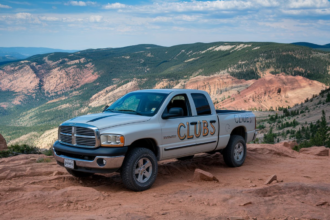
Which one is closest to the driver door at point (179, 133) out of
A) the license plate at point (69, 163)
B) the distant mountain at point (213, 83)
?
the license plate at point (69, 163)

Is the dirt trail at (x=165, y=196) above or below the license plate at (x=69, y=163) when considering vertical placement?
below

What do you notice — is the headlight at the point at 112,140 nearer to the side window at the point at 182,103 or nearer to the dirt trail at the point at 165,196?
the dirt trail at the point at 165,196

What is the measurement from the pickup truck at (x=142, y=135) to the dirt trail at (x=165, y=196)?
0.43 meters

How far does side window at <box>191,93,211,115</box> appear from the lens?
25.8 ft

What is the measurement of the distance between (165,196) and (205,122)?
235 cm

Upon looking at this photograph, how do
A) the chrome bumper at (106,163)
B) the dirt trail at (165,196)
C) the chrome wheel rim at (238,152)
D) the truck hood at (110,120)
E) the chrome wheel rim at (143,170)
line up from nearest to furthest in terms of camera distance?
the dirt trail at (165,196) < the chrome bumper at (106,163) < the truck hood at (110,120) < the chrome wheel rim at (143,170) < the chrome wheel rim at (238,152)

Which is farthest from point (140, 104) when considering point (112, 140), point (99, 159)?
point (99, 159)

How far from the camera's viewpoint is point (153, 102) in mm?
7281

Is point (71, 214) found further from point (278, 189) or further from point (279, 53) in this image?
point (279, 53)

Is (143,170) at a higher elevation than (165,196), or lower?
higher

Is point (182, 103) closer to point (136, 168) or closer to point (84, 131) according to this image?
point (136, 168)

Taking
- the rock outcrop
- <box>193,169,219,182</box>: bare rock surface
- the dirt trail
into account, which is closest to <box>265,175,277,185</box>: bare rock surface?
the dirt trail

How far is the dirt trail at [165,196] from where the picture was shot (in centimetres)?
497

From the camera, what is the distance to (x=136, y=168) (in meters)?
6.48
